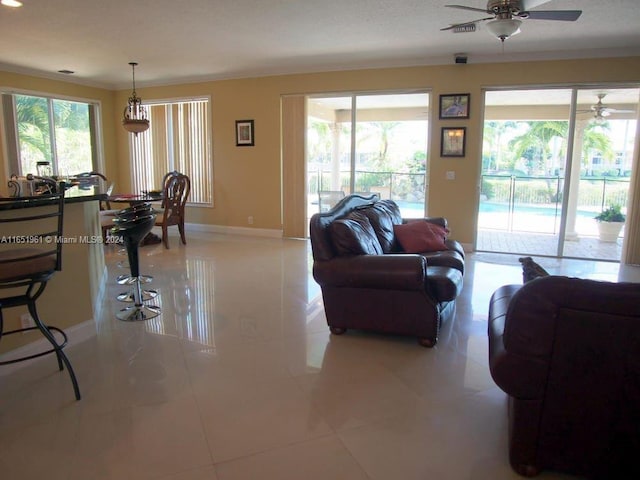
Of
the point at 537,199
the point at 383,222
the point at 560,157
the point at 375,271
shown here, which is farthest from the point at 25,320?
the point at 537,199

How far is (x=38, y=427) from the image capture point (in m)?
2.14

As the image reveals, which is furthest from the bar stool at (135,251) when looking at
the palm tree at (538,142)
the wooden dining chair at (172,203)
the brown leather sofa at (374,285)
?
the palm tree at (538,142)

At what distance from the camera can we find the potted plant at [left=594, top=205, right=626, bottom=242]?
6.88 metres

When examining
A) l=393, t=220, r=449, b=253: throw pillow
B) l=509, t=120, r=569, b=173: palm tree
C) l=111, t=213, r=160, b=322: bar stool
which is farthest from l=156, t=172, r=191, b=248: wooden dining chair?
l=509, t=120, r=569, b=173: palm tree

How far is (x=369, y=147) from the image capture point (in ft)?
23.5

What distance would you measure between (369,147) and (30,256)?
5623mm

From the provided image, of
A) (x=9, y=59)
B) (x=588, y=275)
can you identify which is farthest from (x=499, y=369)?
(x=9, y=59)

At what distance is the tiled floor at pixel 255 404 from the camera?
6.20ft

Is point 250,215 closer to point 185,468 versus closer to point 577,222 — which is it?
point 577,222

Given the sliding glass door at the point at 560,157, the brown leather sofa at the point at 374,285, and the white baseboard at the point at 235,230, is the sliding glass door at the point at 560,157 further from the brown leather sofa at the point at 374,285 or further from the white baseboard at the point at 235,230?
the brown leather sofa at the point at 374,285

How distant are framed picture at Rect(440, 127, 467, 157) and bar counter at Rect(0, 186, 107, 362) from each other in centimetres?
450

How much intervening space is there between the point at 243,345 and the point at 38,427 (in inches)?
50.1

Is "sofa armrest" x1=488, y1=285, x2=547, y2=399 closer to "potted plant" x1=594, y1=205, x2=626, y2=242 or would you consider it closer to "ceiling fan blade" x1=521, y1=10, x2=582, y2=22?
"ceiling fan blade" x1=521, y1=10, x2=582, y2=22

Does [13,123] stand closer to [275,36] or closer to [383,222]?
[275,36]
